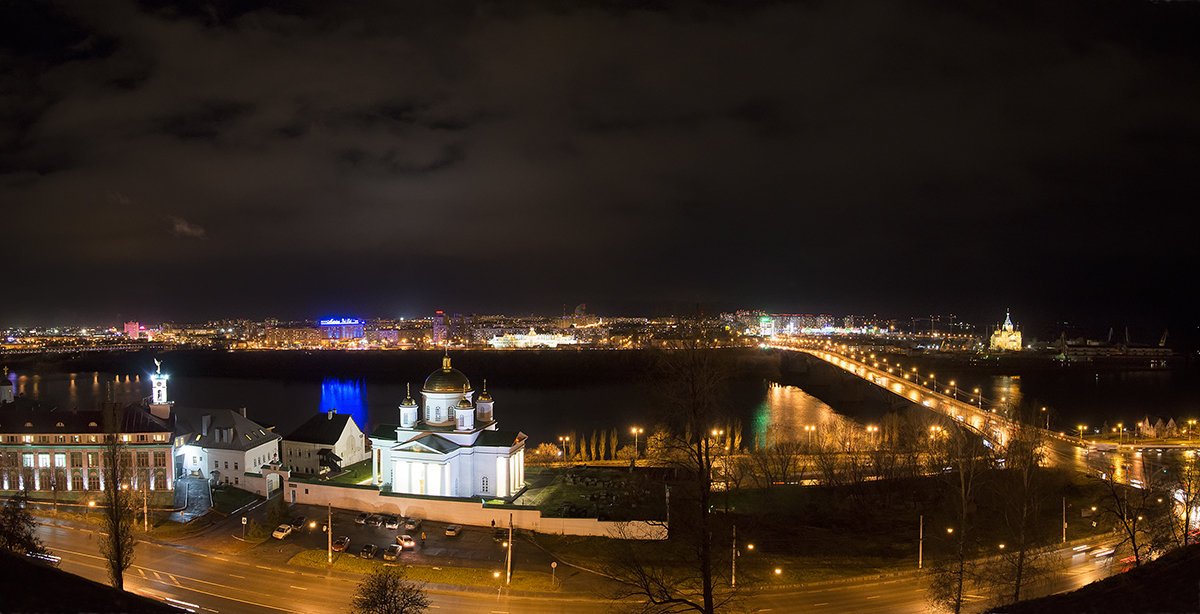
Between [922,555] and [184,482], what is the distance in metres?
18.7

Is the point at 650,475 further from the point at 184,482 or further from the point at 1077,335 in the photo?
the point at 1077,335

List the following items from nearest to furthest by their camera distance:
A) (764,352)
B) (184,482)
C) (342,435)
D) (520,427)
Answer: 1. (184,482)
2. (342,435)
3. (520,427)
4. (764,352)

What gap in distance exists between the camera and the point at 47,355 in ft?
267

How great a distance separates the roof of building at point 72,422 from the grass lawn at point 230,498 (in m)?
2.30

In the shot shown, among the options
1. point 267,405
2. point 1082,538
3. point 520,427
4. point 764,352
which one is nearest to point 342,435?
point 520,427

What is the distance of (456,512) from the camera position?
1545cm

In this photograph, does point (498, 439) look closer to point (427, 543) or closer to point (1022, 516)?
point (427, 543)

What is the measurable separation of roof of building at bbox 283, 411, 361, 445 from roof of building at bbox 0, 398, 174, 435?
3469mm

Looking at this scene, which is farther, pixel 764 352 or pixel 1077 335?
pixel 1077 335

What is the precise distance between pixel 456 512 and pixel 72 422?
450 inches

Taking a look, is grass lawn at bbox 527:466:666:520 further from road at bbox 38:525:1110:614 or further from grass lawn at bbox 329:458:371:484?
grass lawn at bbox 329:458:371:484

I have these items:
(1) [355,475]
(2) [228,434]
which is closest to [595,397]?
(1) [355,475]

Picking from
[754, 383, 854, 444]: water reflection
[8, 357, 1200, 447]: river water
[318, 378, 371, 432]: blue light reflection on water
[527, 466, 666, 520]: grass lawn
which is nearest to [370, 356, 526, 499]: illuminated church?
[527, 466, 666, 520]: grass lawn

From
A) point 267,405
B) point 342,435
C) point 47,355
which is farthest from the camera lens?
point 47,355
